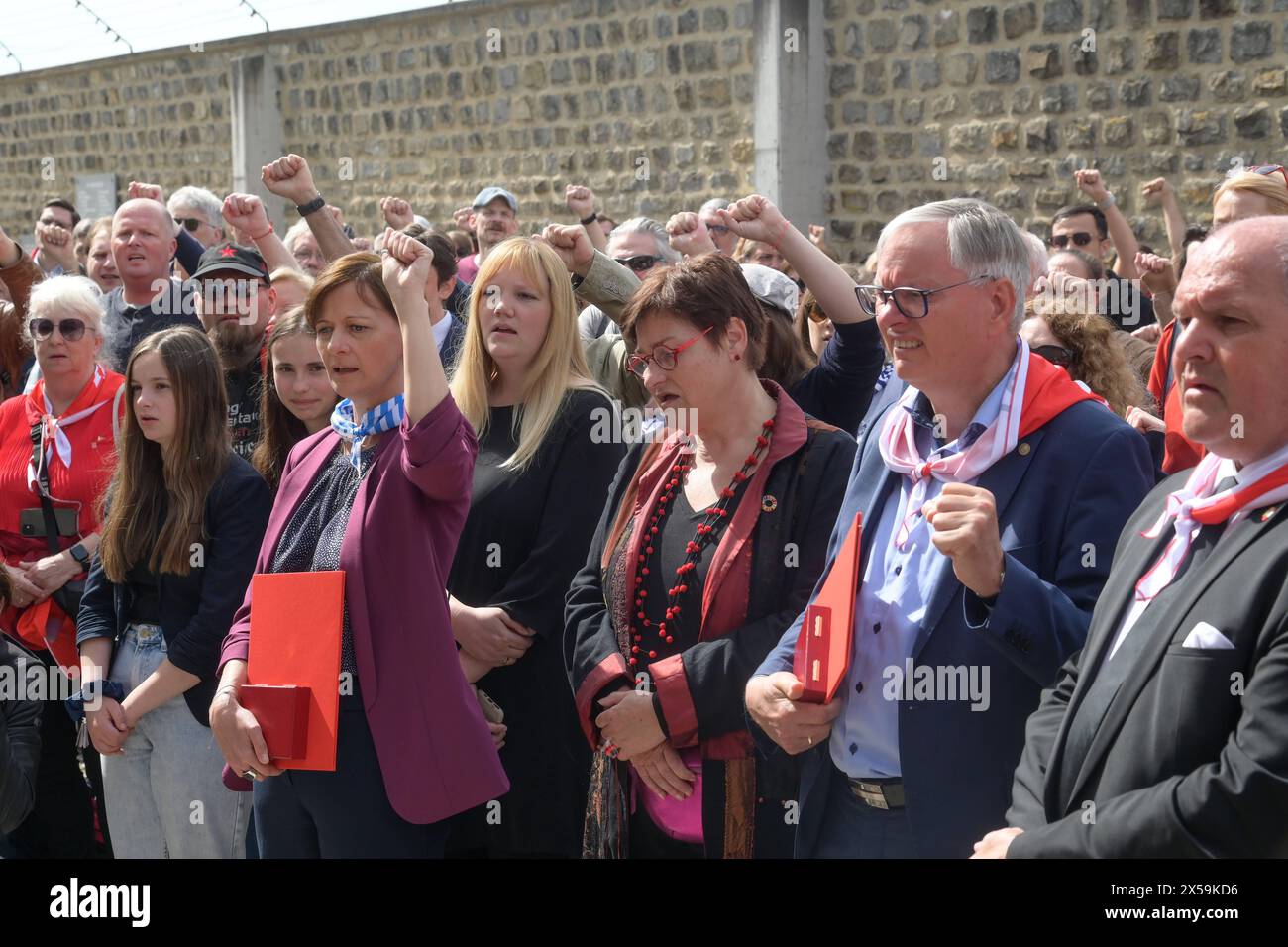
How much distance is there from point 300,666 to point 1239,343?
6.59ft

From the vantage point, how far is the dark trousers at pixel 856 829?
2.55 metres

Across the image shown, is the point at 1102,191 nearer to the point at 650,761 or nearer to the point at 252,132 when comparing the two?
the point at 650,761

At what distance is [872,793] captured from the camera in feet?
8.55

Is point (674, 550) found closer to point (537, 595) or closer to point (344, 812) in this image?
point (537, 595)

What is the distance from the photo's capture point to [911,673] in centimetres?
250

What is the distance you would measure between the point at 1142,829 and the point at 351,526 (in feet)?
6.03

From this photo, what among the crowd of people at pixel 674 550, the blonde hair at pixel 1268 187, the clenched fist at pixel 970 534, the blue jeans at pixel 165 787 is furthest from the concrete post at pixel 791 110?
the clenched fist at pixel 970 534

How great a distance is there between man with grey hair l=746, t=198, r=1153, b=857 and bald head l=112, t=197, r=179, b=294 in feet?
12.9

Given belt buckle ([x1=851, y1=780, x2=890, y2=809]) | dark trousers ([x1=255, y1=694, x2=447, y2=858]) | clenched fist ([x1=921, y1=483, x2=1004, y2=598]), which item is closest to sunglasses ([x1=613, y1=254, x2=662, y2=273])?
dark trousers ([x1=255, y1=694, x2=447, y2=858])

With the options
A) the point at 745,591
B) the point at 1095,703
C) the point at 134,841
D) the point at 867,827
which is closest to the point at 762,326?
the point at 745,591

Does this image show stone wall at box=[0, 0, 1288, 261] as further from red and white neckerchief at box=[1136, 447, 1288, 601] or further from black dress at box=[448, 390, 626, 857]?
red and white neckerchief at box=[1136, 447, 1288, 601]

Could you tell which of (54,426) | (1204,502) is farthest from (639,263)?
(1204,502)

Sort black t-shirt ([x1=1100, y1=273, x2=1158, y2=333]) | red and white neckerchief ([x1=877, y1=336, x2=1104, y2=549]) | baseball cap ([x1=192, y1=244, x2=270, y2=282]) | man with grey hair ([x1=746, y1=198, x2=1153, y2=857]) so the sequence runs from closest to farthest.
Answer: man with grey hair ([x1=746, y1=198, x2=1153, y2=857])
red and white neckerchief ([x1=877, y1=336, x2=1104, y2=549])
baseball cap ([x1=192, y1=244, x2=270, y2=282])
black t-shirt ([x1=1100, y1=273, x2=1158, y2=333])

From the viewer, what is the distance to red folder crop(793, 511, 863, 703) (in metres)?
2.59
